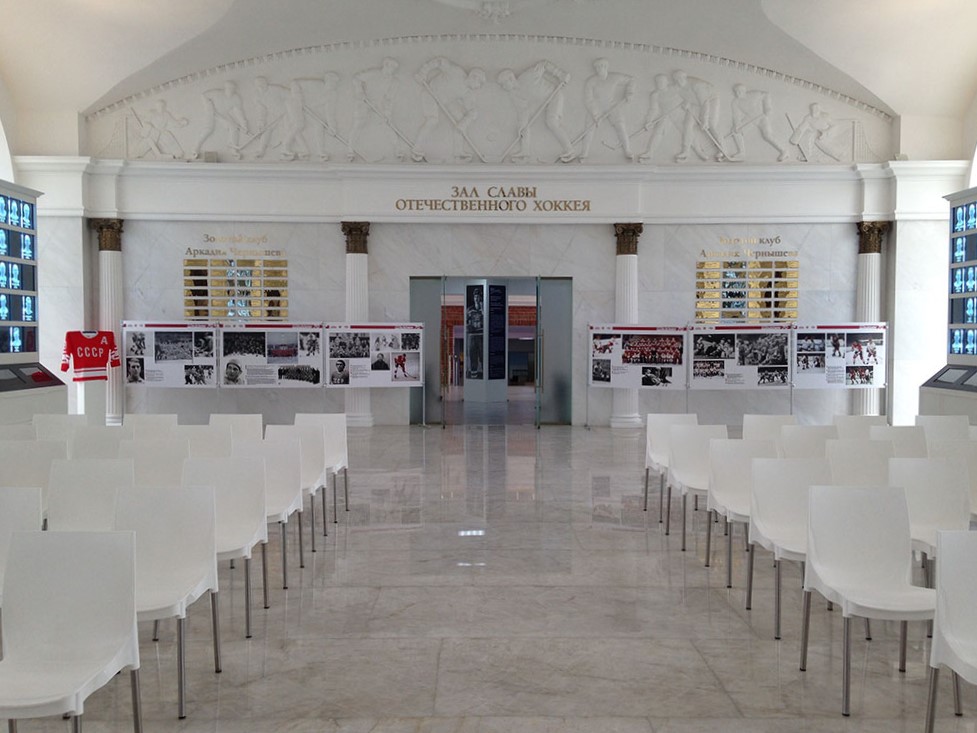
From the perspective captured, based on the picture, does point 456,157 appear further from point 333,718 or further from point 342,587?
point 333,718

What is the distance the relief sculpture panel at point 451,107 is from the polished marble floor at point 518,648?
8629 millimetres

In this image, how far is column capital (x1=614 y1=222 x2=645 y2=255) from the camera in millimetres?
14617

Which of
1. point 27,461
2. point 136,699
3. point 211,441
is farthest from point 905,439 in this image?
point 27,461

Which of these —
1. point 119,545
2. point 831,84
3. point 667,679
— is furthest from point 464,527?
point 831,84

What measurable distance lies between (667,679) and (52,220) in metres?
13.5

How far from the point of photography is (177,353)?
45.8 feet

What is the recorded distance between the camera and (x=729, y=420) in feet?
49.3

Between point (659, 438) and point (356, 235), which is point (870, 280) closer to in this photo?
point (659, 438)

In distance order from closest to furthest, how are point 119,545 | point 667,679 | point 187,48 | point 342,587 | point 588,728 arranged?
1. point 119,545
2. point 588,728
3. point 667,679
4. point 342,587
5. point 187,48

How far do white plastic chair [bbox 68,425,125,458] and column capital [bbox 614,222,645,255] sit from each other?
9.84 metres

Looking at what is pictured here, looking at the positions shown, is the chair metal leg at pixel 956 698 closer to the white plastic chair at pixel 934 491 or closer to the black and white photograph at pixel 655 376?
the white plastic chair at pixel 934 491

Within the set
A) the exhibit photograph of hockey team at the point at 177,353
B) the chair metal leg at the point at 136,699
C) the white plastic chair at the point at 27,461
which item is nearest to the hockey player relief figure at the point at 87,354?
the exhibit photograph of hockey team at the point at 177,353

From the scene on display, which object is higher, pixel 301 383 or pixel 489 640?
pixel 301 383

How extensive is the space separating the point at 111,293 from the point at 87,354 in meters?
1.80
